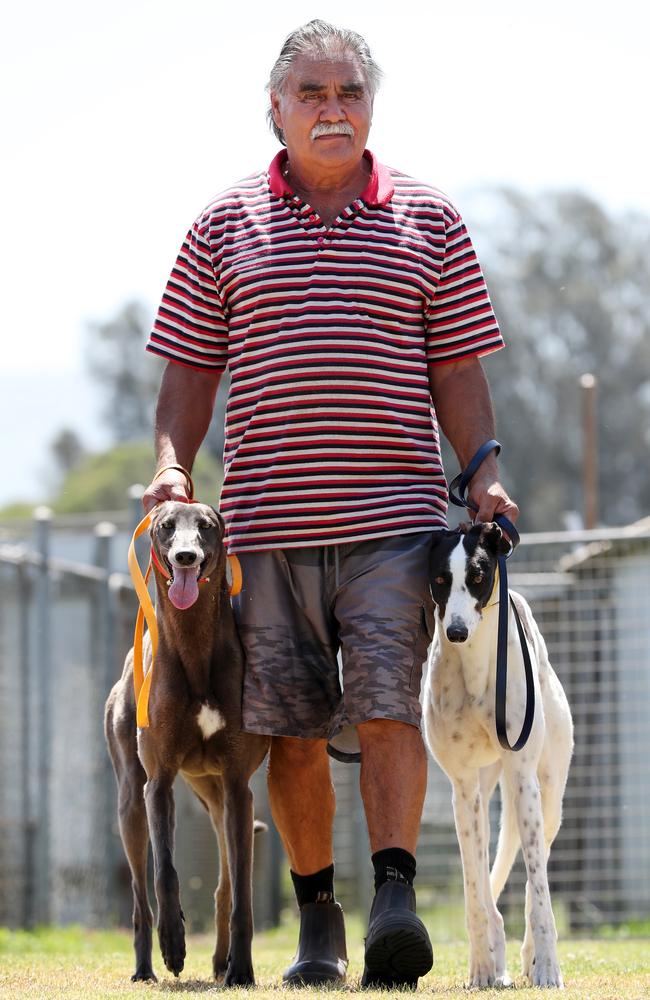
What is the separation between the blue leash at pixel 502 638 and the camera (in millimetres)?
4949

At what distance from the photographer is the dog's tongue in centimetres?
471

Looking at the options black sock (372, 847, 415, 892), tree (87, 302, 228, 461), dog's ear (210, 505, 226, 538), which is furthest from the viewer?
tree (87, 302, 228, 461)

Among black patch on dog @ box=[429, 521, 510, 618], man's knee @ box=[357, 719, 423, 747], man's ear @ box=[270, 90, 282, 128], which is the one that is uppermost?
man's ear @ box=[270, 90, 282, 128]

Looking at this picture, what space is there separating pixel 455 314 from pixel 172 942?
221 cm

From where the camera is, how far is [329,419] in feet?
16.3

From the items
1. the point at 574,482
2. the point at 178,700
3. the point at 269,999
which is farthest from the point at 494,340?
the point at 574,482

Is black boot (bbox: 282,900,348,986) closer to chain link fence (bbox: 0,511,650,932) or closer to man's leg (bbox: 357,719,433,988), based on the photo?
man's leg (bbox: 357,719,433,988)

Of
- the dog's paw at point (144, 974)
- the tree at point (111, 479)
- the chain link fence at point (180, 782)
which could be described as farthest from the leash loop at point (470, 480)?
the tree at point (111, 479)

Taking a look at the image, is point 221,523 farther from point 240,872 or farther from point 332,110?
point 332,110

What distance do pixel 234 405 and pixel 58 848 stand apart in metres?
6.10

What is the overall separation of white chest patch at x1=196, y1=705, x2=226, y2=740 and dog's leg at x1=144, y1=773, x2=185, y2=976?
0.19 m

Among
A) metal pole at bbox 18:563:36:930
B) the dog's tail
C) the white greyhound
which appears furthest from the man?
metal pole at bbox 18:563:36:930

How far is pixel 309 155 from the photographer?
5.09 meters

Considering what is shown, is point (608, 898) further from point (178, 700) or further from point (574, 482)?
point (574, 482)
